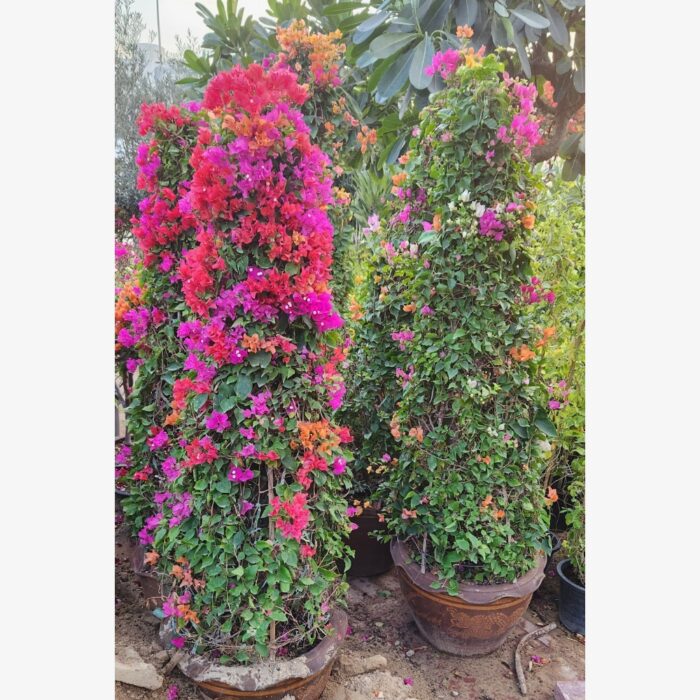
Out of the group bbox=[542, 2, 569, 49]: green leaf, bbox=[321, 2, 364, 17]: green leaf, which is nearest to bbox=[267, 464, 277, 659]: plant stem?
bbox=[542, 2, 569, 49]: green leaf

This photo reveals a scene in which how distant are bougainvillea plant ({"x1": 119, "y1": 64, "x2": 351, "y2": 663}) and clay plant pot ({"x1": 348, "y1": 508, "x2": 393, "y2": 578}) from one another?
97cm

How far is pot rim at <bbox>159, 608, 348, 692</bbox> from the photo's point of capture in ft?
4.94

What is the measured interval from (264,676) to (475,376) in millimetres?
1238

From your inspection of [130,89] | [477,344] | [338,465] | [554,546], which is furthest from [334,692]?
[130,89]

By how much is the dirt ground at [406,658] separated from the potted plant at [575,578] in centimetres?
7

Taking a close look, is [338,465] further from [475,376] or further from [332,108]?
[332,108]

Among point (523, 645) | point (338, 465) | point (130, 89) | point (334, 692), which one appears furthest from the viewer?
point (130, 89)

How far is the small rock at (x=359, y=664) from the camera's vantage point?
76.2 inches

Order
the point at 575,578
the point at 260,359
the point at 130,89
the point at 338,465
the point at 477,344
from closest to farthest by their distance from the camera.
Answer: the point at 260,359 < the point at 338,465 < the point at 477,344 < the point at 575,578 < the point at 130,89

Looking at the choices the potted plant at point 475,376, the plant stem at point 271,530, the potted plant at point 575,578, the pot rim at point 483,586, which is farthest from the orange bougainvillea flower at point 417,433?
the potted plant at point 575,578

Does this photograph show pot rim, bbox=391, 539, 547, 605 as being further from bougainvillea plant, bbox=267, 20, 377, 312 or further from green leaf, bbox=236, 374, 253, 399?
bougainvillea plant, bbox=267, 20, 377, 312

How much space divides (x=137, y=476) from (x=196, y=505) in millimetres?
838

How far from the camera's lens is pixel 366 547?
268 centimetres

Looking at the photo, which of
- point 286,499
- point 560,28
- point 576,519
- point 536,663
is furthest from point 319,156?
point 536,663
